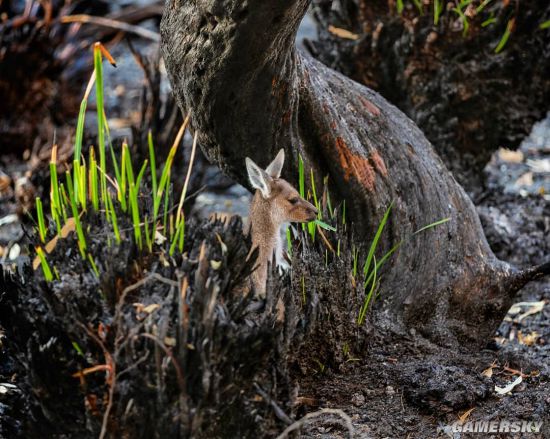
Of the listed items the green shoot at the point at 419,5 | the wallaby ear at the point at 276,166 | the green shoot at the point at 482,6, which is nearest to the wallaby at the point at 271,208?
the wallaby ear at the point at 276,166

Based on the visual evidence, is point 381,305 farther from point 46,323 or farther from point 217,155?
point 46,323

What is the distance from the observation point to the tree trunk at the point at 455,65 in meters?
4.64

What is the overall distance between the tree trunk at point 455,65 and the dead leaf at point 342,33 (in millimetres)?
17

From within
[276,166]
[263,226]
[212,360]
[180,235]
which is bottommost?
[212,360]

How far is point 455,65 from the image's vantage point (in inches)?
185

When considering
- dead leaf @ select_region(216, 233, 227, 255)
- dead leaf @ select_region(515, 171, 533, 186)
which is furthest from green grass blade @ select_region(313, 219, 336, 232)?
dead leaf @ select_region(515, 171, 533, 186)

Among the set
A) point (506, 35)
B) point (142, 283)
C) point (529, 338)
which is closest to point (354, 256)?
point (142, 283)

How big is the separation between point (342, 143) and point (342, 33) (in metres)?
1.88

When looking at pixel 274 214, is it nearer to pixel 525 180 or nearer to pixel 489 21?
pixel 489 21

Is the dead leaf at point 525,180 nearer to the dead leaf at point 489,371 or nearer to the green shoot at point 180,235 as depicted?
the dead leaf at point 489,371

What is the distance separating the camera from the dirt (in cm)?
204

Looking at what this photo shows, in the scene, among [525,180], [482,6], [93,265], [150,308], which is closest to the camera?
[150,308]

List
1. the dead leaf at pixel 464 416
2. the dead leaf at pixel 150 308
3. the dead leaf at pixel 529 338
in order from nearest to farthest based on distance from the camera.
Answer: the dead leaf at pixel 150 308
the dead leaf at pixel 464 416
the dead leaf at pixel 529 338

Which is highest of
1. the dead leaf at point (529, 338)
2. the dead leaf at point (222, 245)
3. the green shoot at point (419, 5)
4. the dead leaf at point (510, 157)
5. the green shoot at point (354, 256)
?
the green shoot at point (419, 5)
